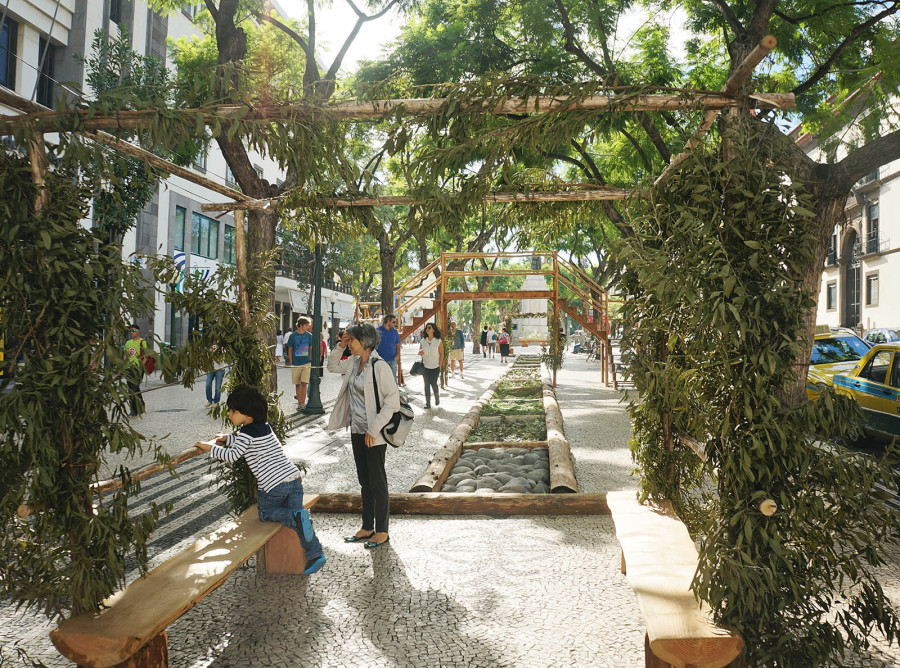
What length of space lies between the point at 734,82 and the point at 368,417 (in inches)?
133

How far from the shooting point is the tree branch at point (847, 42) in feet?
31.8

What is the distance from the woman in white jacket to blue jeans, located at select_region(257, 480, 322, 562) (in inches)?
29.6

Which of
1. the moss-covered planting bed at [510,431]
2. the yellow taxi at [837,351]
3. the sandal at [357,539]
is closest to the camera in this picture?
the sandal at [357,539]

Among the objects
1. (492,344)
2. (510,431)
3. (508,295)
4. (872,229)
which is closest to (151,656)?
(510,431)

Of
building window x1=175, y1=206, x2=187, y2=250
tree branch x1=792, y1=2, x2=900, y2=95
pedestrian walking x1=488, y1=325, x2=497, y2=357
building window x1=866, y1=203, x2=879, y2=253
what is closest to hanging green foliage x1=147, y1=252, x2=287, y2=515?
tree branch x1=792, y1=2, x2=900, y2=95

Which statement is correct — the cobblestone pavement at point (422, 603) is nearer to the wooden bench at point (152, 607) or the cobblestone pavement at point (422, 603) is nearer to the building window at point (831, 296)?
the wooden bench at point (152, 607)

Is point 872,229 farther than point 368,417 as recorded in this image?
Yes

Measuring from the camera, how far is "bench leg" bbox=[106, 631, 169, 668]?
115 inches

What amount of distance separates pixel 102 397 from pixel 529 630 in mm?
2598

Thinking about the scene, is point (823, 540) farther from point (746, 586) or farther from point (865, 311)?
point (865, 311)

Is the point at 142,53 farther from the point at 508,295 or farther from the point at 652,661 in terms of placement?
the point at 652,661

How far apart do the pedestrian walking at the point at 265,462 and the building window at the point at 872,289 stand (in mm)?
36224

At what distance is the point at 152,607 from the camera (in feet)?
10.3

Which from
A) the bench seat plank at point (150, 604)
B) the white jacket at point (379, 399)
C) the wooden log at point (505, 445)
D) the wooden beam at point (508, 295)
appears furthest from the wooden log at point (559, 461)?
the wooden beam at point (508, 295)
